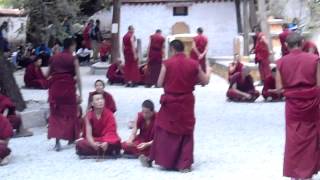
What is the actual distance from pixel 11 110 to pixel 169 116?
3124 mm

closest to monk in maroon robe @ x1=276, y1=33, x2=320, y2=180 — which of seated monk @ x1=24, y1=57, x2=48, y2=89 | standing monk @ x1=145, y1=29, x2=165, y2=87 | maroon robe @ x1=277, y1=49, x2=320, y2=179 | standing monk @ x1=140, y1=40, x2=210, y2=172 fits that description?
maroon robe @ x1=277, y1=49, x2=320, y2=179

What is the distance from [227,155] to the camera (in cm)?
984

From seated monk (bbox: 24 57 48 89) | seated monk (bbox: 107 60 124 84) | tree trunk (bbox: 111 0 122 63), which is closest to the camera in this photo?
seated monk (bbox: 24 57 48 89)

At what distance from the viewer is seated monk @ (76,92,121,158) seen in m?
9.42

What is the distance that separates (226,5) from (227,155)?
67.9ft

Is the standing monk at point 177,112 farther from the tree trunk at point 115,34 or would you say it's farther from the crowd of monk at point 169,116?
the tree trunk at point 115,34

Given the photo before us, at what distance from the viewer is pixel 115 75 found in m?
20.9

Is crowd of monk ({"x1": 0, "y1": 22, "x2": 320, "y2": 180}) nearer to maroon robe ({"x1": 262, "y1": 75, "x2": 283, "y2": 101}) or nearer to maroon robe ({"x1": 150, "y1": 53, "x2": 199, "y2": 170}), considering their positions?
maroon robe ({"x1": 150, "y1": 53, "x2": 199, "y2": 170})

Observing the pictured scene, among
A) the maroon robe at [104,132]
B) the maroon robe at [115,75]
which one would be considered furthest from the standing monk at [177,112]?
the maroon robe at [115,75]

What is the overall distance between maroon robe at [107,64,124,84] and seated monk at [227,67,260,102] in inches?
206

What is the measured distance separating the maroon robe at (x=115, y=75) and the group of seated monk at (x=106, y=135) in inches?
440

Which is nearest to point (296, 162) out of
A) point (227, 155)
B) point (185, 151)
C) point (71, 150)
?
point (185, 151)

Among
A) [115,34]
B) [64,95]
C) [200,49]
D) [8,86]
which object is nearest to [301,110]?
[64,95]

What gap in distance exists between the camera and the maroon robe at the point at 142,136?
9359mm
